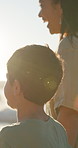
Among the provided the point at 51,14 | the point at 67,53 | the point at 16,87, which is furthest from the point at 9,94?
the point at 51,14

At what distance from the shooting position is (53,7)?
2.25 metres

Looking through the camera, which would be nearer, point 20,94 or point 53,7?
point 20,94

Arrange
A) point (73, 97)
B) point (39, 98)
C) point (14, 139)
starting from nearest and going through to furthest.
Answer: point (14, 139) < point (39, 98) < point (73, 97)

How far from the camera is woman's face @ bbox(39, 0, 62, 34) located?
2.24m

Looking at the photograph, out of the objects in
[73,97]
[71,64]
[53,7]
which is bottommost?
[73,97]


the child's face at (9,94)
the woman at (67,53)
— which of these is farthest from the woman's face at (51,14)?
the child's face at (9,94)

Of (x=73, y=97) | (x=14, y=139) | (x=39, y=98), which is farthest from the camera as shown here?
(x=73, y=97)

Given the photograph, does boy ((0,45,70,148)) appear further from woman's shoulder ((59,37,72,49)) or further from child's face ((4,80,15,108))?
woman's shoulder ((59,37,72,49))

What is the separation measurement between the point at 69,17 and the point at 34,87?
48cm

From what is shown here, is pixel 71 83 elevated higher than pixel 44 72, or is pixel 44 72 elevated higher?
pixel 44 72

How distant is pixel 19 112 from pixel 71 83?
39 centimetres

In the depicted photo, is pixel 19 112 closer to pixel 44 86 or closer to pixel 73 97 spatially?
pixel 44 86

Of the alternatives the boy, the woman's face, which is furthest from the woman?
the boy

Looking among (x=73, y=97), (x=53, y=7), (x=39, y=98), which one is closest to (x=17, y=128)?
(x=39, y=98)
